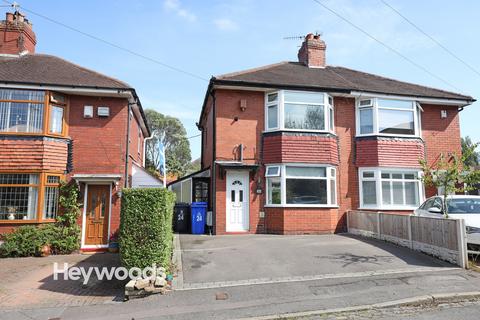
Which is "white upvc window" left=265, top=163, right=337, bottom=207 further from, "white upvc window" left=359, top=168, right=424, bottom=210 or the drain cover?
the drain cover

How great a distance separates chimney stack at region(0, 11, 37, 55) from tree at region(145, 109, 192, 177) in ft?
87.8

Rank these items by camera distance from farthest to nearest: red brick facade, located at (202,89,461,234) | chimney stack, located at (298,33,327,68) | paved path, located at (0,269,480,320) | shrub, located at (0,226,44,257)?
chimney stack, located at (298,33,327,68)
red brick facade, located at (202,89,461,234)
shrub, located at (0,226,44,257)
paved path, located at (0,269,480,320)

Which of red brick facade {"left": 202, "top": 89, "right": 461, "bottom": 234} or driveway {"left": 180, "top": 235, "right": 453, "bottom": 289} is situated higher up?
red brick facade {"left": 202, "top": 89, "right": 461, "bottom": 234}

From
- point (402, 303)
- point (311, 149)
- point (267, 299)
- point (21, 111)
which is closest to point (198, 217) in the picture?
point (311, 149)

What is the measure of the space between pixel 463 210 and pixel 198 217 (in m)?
8.63

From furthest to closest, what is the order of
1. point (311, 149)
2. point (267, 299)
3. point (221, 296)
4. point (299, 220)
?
1. point (311, 149)
2. point (299, 220)
3. point (221, 296)
4. point (267, 299)

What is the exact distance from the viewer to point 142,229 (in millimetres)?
6695

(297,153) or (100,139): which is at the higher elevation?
(100,139)

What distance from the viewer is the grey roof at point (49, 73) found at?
11336mm

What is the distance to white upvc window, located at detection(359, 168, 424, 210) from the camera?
1327cm

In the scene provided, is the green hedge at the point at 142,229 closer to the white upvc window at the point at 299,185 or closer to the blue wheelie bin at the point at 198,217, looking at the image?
the blue wheelie bin at the point at 198,217

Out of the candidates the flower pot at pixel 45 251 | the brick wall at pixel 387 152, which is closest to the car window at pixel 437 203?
the brick wall at pixel 387 152

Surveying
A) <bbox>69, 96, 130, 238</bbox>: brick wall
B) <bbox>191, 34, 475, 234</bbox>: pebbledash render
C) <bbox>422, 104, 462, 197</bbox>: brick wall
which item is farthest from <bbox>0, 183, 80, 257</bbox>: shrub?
<bbox>422, 104, 462, 197</bbox>: brick wall

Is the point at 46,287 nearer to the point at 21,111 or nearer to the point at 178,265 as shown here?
the point at 178,265
